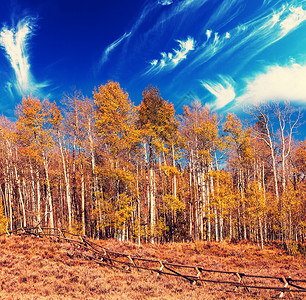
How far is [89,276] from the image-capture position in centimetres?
934

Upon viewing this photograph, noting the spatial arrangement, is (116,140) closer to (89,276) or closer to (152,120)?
(152,120)

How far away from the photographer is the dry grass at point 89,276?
770 cm

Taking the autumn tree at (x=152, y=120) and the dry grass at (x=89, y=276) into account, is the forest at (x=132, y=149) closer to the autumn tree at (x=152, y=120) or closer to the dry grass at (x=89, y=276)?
the autumn tree at (x=152, y=120)

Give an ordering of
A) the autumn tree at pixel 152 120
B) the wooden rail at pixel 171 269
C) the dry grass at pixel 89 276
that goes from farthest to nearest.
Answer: the autumn tree at pixel 152 120, the wooden rail at pixel 171 269, the dry grass at pixel 89 276

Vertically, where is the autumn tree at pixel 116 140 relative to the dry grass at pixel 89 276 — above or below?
above

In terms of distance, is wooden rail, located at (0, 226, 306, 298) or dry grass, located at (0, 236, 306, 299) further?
wooden rail, located at (0, 226, 306, 298)

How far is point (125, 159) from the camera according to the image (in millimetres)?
19828

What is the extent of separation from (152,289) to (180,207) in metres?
9.42

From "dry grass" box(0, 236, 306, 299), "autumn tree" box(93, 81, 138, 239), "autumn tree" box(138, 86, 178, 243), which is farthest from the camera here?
"autumn tree" box(138, 86, 178, 243)

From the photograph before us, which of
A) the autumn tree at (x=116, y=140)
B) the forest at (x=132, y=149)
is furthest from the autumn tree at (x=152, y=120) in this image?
the autumn tree at (x=116, y=140)

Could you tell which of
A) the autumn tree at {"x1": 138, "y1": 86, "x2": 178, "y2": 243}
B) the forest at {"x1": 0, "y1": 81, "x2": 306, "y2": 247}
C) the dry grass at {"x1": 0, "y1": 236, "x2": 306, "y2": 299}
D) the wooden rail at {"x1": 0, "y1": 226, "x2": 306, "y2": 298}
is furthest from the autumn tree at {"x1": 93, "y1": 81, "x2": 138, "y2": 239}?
the wooden rail at {"x1": 0, "y1": 226, "x2": 306, "y2": 298}

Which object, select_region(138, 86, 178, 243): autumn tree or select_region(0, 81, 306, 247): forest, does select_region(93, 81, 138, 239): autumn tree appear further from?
select_region(138, 86, 178, 243): autumn tree

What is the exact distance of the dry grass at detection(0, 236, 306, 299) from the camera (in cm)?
770

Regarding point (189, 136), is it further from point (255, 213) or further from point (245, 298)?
point (245, 298)
